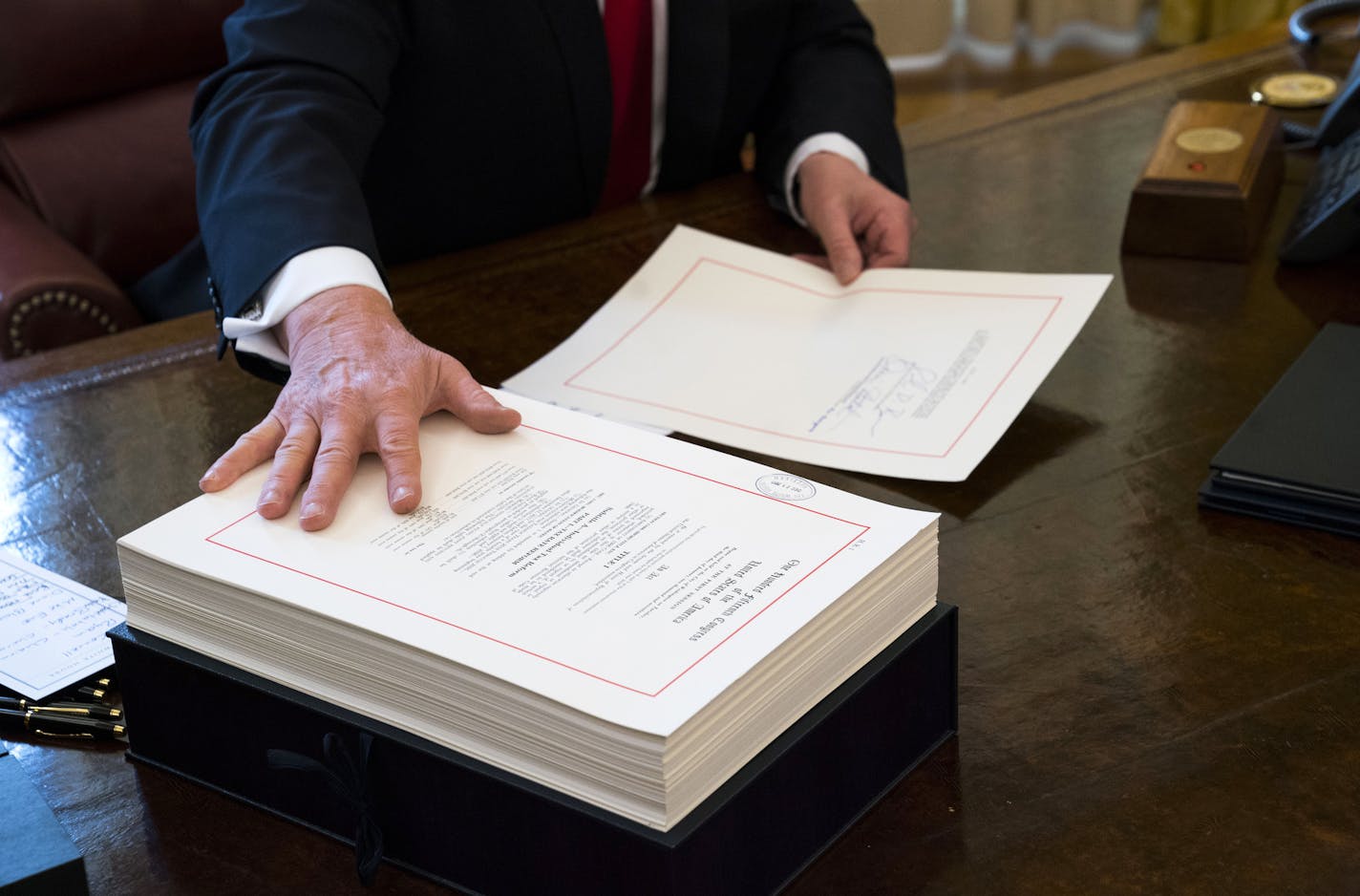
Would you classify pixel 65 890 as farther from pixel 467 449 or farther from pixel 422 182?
pixel 422 182

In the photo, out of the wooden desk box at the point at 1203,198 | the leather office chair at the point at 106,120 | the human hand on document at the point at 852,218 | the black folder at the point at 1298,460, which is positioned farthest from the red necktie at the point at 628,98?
the black folder at the point at 1298,460

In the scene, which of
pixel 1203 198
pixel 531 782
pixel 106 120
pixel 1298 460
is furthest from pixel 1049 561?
pixel 106 120

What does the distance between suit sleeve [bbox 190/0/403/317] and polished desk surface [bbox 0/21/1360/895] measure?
12cm

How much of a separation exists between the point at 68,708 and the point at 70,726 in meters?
0.01

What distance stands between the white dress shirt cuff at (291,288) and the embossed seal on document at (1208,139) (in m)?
0.78

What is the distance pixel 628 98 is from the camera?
1.74 m

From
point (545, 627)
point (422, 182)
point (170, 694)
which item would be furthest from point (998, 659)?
point (422, 182)

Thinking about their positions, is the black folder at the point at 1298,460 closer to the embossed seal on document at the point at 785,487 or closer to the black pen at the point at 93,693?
the embossed seal on document at the point at 785,487

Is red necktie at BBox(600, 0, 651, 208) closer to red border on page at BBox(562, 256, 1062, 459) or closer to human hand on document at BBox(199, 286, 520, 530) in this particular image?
red border on page at BBox(562, 256, 1062, 459)

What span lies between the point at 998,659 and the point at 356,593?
37cm

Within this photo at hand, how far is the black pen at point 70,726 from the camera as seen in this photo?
31.8 inches

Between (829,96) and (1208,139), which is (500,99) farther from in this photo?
(1208,139)

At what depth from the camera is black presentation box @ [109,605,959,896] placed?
0.61 m

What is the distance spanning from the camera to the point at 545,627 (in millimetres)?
640
